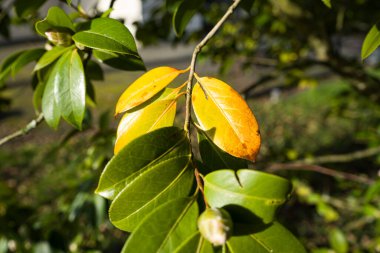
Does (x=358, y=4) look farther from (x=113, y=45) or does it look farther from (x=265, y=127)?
(x=265, y=127)

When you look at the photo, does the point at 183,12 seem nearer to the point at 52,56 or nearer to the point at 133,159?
the point at 52,56

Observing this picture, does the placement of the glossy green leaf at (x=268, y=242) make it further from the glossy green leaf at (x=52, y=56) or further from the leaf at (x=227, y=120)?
the glossy green leaf at (x=52, y=56)

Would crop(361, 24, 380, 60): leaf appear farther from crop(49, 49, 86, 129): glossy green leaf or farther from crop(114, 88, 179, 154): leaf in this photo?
crop(49, 49, 86, 129): glossy green leaf

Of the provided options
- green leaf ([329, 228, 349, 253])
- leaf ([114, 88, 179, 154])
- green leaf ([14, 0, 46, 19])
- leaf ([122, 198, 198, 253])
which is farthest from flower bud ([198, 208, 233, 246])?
green leaf ([329, 228, 349, 253])

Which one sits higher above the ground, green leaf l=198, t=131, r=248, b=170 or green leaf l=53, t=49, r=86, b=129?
green leaf l=53, t=49, r=86, b=129

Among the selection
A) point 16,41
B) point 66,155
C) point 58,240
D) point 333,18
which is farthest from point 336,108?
point 16,41
